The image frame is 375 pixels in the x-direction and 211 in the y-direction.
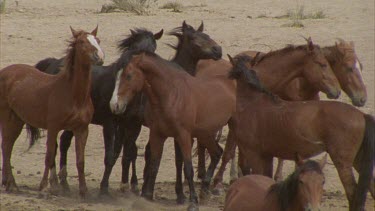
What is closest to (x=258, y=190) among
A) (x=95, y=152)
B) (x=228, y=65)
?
(x=228, y=65)

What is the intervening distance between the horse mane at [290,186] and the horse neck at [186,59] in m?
4.45

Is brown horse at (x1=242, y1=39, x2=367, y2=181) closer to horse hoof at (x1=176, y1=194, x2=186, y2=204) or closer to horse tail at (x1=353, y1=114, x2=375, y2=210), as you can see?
horse tail at (x1=353, y1=114, x2=375, y2=210)

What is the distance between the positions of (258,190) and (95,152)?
605cm

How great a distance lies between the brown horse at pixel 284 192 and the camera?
26.7 ft

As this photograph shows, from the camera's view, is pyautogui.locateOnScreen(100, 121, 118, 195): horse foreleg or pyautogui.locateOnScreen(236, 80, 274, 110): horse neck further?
pyautogui.locateOnScreen(100, 121, 118, 195): horse foreleg

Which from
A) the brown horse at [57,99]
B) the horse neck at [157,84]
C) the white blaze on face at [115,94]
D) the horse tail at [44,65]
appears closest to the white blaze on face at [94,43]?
the brown horse at [57,99]

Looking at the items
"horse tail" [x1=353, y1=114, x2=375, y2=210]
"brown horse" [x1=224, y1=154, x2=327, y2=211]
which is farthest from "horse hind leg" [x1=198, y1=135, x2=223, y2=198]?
"brown horse" [x1=224, y1=154, x2=327, y2=211]

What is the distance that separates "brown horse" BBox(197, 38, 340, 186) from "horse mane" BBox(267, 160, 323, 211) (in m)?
2.92

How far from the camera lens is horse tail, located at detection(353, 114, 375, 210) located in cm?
1030

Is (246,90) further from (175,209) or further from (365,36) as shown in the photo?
(365,36)

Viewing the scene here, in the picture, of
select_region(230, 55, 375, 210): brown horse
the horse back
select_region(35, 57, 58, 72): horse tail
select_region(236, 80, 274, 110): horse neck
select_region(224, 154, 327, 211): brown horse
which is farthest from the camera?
select_region(35, 57, 58, 72): horse tail

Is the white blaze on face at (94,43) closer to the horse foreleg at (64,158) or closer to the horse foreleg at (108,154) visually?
the horse foreleg at (108,154)

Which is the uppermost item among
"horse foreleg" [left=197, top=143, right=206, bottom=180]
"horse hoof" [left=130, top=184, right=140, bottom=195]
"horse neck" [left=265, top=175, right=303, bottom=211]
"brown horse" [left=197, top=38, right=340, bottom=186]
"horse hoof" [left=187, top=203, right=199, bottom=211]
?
"brown horse" [left=197, top=38, right=340, bottom=186]

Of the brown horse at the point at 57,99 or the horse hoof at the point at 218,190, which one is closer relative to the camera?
the brown horse at the point at 57,99
